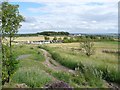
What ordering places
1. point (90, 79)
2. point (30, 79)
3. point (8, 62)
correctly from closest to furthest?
point (8, 62) < point (30, 79) < point (90, 79)

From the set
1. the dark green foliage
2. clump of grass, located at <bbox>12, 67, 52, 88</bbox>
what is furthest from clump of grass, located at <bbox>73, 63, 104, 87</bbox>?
the dark green foliage

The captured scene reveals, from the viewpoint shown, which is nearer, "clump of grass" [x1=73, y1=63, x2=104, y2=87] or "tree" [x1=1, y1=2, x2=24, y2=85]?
"tree" [x1=1, y1=2, x2=24, y2=85]

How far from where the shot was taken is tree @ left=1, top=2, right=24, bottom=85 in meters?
7.32

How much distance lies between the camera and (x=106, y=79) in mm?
10797

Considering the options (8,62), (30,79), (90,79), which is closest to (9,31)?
(8,62)

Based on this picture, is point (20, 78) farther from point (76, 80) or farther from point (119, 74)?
point (119, 74)

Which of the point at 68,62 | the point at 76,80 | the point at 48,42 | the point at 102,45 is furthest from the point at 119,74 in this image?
the point at 48,42

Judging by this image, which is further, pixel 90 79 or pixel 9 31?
pixel 90 79

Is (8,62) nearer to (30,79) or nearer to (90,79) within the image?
(30,79)

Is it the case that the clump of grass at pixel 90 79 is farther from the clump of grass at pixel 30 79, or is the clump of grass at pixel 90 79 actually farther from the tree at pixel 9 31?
the tree at pixel 9 31

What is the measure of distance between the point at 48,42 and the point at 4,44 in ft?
120

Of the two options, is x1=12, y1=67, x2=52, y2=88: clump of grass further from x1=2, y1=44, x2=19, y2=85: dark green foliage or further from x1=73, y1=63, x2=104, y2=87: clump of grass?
x1=73, y1=63, x2=104, y2=87: clump of grass

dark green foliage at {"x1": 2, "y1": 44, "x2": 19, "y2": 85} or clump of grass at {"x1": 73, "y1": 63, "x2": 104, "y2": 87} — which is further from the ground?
dark green foliage at {"x1": 2, "y1": 44, "x2": 19, "y2": 85}

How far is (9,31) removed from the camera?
7.55 meters
